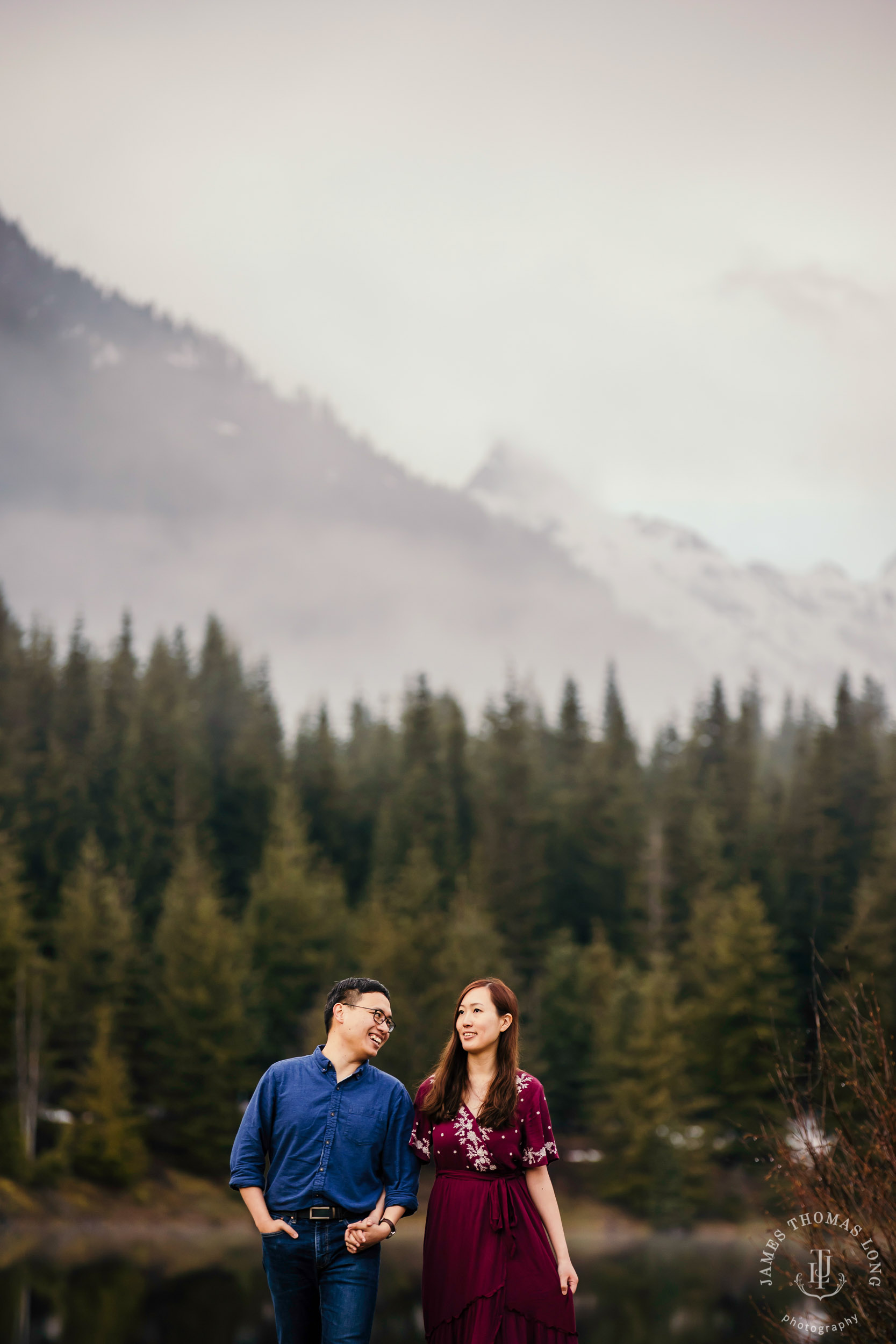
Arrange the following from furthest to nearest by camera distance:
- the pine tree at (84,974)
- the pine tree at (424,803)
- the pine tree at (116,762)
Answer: the pine tree at (424,803), the pine tree at (116,762), the pine tree at (84,974)

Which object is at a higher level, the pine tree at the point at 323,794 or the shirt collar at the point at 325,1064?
the pine tree at the point at 323,794

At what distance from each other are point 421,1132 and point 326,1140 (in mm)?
420

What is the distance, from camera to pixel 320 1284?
5.06 meters

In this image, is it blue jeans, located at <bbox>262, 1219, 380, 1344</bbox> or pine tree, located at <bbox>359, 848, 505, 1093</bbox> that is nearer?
blue jeans, located at <bbox>262, 1219, 380, 1344</bbox>

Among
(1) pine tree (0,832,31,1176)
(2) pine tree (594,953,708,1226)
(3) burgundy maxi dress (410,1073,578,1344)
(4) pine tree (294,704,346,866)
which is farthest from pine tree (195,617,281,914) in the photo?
(3) burgundy maxi dress (410,1073,578,1344)

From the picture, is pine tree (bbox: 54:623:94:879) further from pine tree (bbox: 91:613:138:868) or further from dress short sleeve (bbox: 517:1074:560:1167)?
dress short sleeve (bbox: 517:1074:560:1167)

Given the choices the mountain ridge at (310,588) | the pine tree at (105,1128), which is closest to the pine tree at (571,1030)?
the pine tree at (105,1128)

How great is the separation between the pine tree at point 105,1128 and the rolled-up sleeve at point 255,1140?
37.3 meters

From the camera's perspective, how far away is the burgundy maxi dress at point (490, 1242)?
16.9 ft

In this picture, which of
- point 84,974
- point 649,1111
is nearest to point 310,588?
point 84,974

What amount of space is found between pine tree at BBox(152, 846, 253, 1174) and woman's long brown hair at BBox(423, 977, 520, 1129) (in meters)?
38.9

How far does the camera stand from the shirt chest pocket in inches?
204

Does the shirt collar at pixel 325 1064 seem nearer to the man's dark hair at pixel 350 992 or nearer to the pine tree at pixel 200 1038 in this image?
the man's dark hair at pixel 350 992

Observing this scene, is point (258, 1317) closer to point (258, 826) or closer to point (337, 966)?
point (337, 966)
